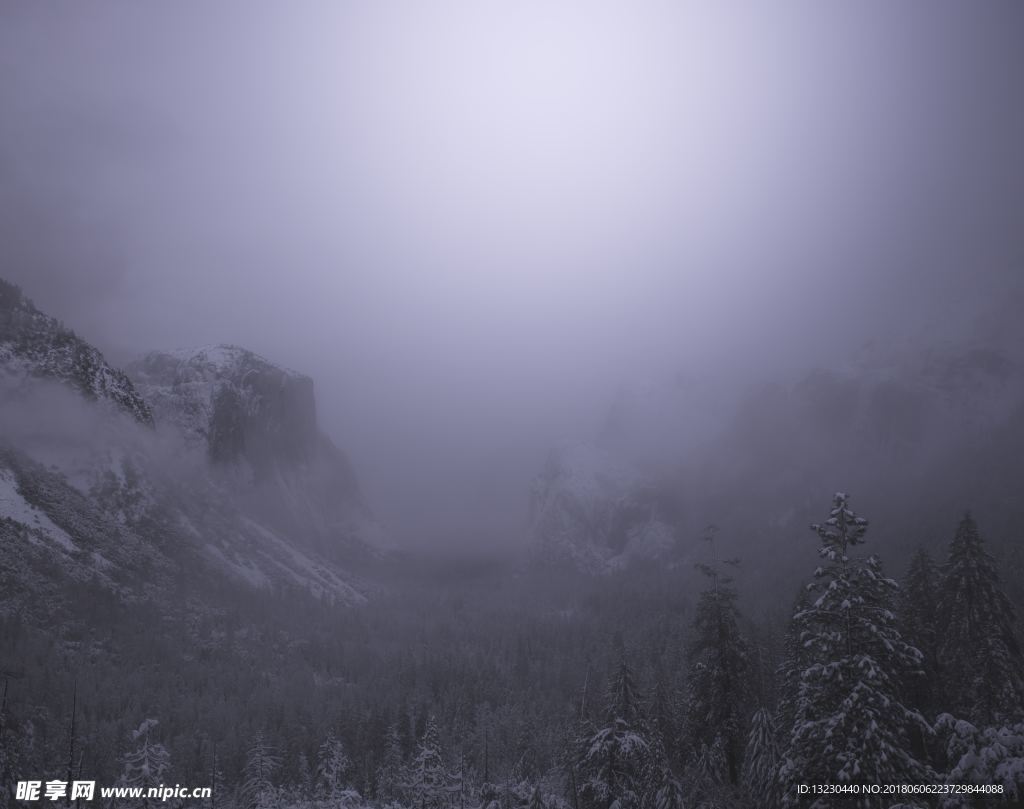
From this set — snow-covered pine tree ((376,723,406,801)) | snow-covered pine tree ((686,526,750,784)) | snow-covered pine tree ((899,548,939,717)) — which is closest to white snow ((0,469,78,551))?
snow-covered pine tree ((376,723,406,801))

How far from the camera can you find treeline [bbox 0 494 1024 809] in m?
20.2

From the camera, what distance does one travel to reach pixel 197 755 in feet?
270

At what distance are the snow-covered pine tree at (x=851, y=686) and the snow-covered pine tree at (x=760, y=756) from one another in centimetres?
1036

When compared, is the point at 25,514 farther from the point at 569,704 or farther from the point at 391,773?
the point at 391,773

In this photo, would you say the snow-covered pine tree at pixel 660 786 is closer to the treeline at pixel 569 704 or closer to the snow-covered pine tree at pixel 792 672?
the treeline at pixel 569 704

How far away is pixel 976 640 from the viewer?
36.5 metres

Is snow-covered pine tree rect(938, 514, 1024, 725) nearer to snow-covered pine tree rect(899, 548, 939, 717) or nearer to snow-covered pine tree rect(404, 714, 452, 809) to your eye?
snow-covered pine tree rect(899, 548, 939, 717)

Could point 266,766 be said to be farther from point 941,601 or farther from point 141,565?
point 141,565

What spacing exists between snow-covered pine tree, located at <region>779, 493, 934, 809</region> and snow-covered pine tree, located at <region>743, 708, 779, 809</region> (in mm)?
10358

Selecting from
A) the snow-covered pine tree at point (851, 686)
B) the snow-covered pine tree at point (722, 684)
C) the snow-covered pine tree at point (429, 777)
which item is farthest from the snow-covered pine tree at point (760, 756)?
the snow-covered pine tree at point (429, 777)

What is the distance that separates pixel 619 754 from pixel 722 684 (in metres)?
8.74

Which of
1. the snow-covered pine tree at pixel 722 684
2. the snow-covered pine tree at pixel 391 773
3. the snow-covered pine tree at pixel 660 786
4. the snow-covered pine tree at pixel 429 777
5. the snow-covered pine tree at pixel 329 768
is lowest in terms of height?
the snow-covered pine tree at pixel 391 773

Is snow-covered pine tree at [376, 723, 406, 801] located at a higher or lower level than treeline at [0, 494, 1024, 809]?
lower

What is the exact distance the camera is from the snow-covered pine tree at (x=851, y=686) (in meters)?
19.0
